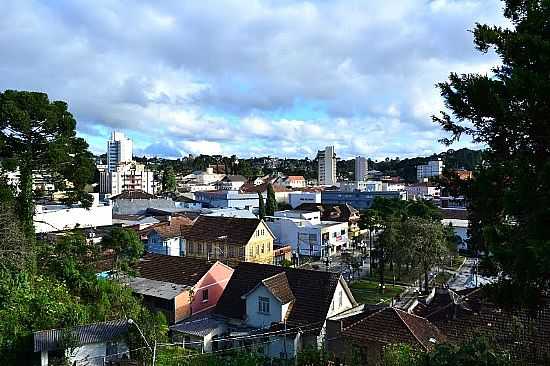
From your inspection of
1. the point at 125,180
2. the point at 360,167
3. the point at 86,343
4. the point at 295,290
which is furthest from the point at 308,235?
the point at 360,167

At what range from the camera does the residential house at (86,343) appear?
10.7 meters

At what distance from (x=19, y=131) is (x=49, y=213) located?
15.5 meters

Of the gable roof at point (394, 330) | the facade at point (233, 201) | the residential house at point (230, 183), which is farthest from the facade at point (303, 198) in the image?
the gable roof at point (394, 330)

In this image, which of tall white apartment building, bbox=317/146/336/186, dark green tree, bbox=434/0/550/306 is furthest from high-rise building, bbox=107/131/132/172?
dark green tree, bbox=434/0/550/306

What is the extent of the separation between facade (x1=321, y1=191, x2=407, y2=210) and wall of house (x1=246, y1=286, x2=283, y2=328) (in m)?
41.7


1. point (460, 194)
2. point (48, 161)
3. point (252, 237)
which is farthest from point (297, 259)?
point (460, 194)

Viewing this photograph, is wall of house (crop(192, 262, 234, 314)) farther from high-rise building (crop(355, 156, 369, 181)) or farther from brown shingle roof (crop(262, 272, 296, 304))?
high-rise building (crop(355, 156, 369, 181))

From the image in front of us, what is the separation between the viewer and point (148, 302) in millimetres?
19594

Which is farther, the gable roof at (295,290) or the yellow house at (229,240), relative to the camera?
the yellow house at (229,240)

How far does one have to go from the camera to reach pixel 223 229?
105 ft

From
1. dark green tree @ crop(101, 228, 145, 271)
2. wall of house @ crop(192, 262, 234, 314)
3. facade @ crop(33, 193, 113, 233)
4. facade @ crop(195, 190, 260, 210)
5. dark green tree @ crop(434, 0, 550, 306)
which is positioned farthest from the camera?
facade @ crop(195, 190, 260, 210)

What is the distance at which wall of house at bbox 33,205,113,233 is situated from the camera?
2915cm

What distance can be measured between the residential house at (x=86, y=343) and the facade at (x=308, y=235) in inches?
1021

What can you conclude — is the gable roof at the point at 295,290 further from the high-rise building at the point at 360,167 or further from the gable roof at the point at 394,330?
the high-rise building at the point at 360,167
